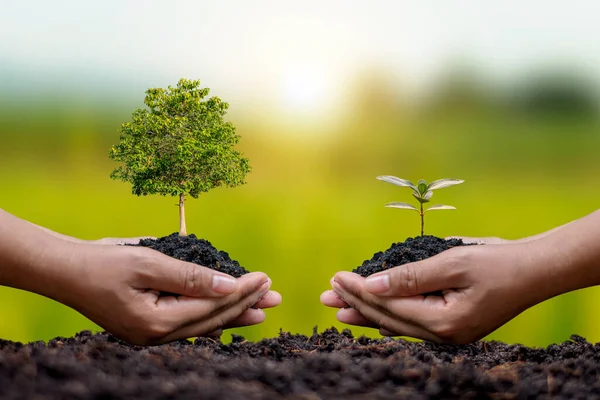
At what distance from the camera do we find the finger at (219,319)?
6.90ft

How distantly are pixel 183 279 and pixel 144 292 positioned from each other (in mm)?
144

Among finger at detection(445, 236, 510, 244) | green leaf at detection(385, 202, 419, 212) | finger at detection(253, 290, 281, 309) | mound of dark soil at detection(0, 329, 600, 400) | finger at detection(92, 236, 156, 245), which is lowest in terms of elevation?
mound of dark soil at detection(0, 329, 600, 400)

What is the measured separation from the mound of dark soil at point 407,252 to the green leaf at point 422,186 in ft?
0.63

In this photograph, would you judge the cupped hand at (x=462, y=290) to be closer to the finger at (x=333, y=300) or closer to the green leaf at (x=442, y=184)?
the finger at (x=333, y=300)

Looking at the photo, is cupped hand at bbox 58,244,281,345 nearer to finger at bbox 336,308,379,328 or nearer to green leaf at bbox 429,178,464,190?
finger at bbox 336,308,379,328

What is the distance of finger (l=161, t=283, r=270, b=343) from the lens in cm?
210

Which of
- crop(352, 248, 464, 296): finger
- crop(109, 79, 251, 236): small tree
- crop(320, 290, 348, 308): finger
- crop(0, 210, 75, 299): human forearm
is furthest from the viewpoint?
crop(109, 79, 251, 236): small tree

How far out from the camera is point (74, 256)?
1996 mm

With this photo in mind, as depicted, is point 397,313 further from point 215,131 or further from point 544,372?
point 215,131

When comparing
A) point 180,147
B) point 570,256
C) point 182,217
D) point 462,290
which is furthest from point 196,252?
point 570,256

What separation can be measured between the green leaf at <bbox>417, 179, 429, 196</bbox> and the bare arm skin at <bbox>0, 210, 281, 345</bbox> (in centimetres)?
93

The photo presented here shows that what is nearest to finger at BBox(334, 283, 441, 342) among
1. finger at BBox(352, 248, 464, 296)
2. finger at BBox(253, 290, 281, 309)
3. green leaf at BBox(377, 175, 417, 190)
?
finger at BBox(352, 248, 464, 296)

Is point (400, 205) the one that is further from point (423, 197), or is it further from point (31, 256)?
point (31, 256)

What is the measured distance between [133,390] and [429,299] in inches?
45.7
